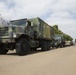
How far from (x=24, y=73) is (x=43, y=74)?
0.66 meters

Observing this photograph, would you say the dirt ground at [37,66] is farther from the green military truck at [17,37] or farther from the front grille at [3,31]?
the front grille at [3,31]

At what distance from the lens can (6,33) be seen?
49.6ft

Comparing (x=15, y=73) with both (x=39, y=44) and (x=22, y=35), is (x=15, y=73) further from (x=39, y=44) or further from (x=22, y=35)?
(x=39, y=44)

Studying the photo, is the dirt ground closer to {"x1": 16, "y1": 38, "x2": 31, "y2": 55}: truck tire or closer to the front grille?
{"x1": 16, "y1": 38, "x2": 31, "y2": 55}: truck tire

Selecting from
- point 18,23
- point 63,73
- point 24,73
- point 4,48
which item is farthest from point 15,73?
point 18,23

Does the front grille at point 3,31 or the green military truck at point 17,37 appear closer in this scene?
the green military truck at point 17,37

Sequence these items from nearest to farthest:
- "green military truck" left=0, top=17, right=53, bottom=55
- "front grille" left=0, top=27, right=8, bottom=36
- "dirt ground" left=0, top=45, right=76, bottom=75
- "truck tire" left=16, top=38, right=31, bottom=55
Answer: "dirt ground" left=0, top=45, right=76, bottom=75
"truck tire" left=16, top=38, right=31, bottom=55
"green military truck" left=0, top=17, right=53, bottom=55
"front grille" left=0, top=27, right=8, bottom=36

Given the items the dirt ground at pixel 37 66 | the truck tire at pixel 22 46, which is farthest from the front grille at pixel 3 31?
the dirt ground at pixel 37 66

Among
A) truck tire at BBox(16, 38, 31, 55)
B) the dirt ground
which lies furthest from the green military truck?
the dirt ground

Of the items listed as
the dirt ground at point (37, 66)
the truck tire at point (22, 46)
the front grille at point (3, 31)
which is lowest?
the dirt ground at point (37, 66)

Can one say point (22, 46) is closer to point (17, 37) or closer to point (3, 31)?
point (17, 37)

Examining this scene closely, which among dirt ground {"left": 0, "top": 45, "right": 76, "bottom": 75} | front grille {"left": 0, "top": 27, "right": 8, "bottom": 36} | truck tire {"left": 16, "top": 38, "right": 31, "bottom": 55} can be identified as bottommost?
dirt ground {"left": 0, "top": 45, "right": 76, "bottom": 75}

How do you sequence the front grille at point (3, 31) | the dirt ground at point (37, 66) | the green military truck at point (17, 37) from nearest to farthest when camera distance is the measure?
the dirt ground at point (37, 66)
the green military truck at point (17, 37)
the front grille at point (3, 31)

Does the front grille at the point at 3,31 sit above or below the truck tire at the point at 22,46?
above
